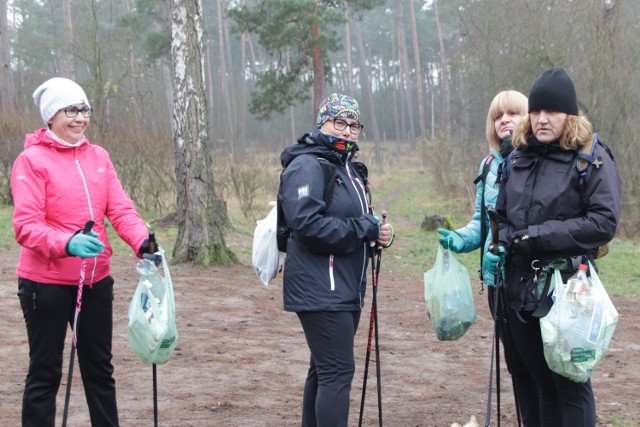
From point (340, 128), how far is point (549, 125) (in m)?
1.03

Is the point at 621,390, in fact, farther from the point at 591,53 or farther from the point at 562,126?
the point at 591,53

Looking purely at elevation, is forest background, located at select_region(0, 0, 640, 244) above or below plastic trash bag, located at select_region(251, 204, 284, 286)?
above

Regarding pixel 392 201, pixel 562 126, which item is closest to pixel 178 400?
pixel 562 126

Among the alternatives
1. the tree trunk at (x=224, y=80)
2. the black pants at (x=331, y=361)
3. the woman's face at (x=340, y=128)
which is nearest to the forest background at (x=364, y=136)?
the black pants at (x=331, y=361)

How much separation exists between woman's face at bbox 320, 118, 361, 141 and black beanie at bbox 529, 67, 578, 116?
902mm

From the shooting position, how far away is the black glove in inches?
142

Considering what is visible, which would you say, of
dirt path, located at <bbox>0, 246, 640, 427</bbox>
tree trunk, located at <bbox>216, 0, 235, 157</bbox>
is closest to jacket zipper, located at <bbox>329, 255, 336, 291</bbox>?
dirt path, located at <bbox>0, 246, 640, 427</bbox>

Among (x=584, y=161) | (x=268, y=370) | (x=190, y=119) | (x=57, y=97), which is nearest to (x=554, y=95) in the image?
(x=584, y=161)

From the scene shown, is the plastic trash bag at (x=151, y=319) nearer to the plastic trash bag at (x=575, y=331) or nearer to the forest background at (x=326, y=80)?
the plastic trash bag at (x=575, y=331)

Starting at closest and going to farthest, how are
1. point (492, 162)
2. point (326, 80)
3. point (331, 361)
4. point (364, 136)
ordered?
point (331, 361) → point (492, 162) → point (364, 136) → point (326, 80)

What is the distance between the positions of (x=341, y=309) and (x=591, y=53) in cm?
1714

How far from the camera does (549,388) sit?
3865 millimetres

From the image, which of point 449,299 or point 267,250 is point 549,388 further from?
point 267,250

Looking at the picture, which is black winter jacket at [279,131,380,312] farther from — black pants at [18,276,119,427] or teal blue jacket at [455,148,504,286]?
black pants at [18,276,119,427]
